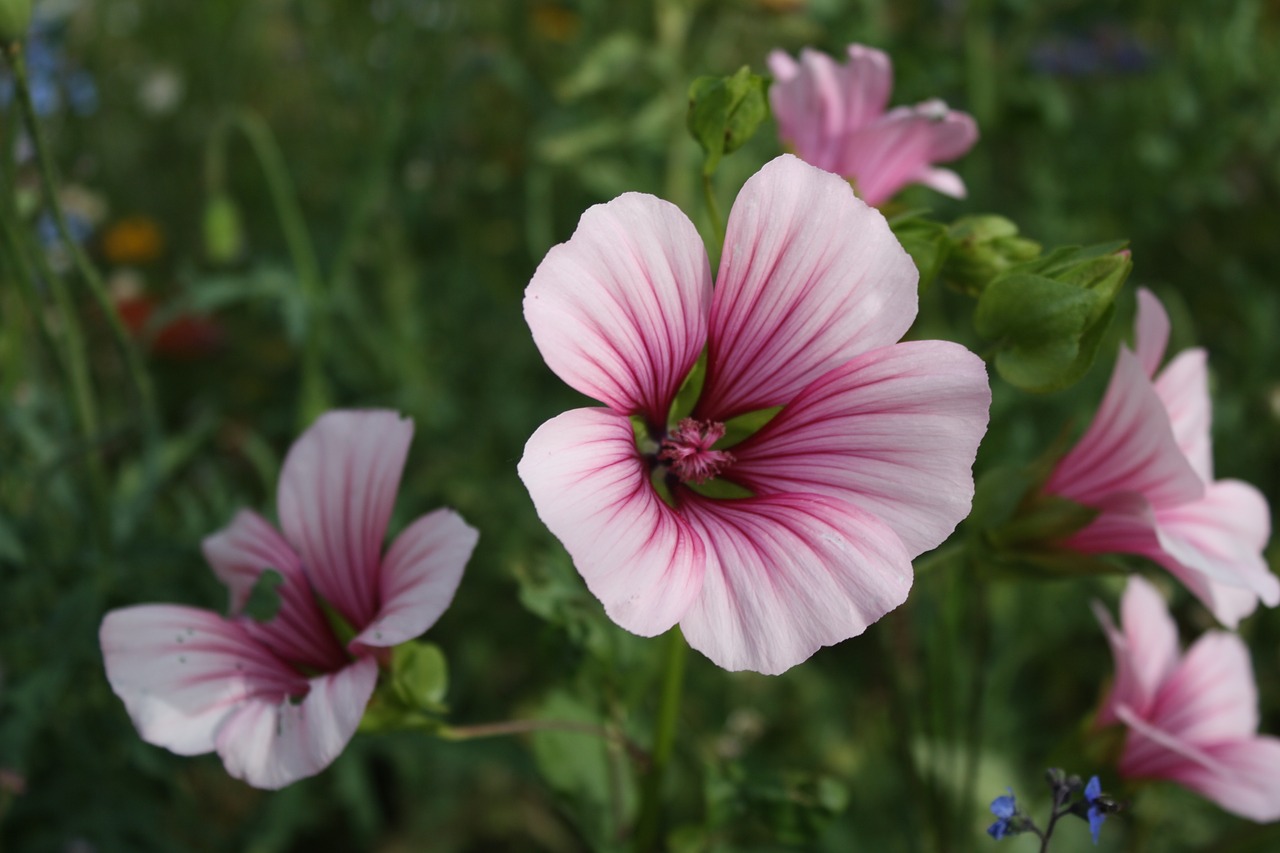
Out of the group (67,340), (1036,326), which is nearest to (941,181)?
(1036,326)

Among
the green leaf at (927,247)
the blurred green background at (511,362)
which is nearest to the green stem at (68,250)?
the blurred green background at (511,362)

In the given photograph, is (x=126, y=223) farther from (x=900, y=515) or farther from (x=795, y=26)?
(x=900, y=515)

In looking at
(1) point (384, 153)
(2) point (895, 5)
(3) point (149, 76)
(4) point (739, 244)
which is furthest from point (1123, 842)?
(3) point (149, 76)

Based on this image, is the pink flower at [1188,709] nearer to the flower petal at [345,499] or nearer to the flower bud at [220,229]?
the flower petal at [345,499]

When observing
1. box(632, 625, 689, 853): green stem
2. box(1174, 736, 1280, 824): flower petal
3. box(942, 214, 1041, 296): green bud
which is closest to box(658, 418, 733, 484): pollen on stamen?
box(632, 625, 689, 853): green stem

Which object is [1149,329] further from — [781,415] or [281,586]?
[281,586]

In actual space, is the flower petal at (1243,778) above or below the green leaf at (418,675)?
below

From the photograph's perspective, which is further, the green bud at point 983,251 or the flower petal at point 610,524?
the green bud at point 983,251
